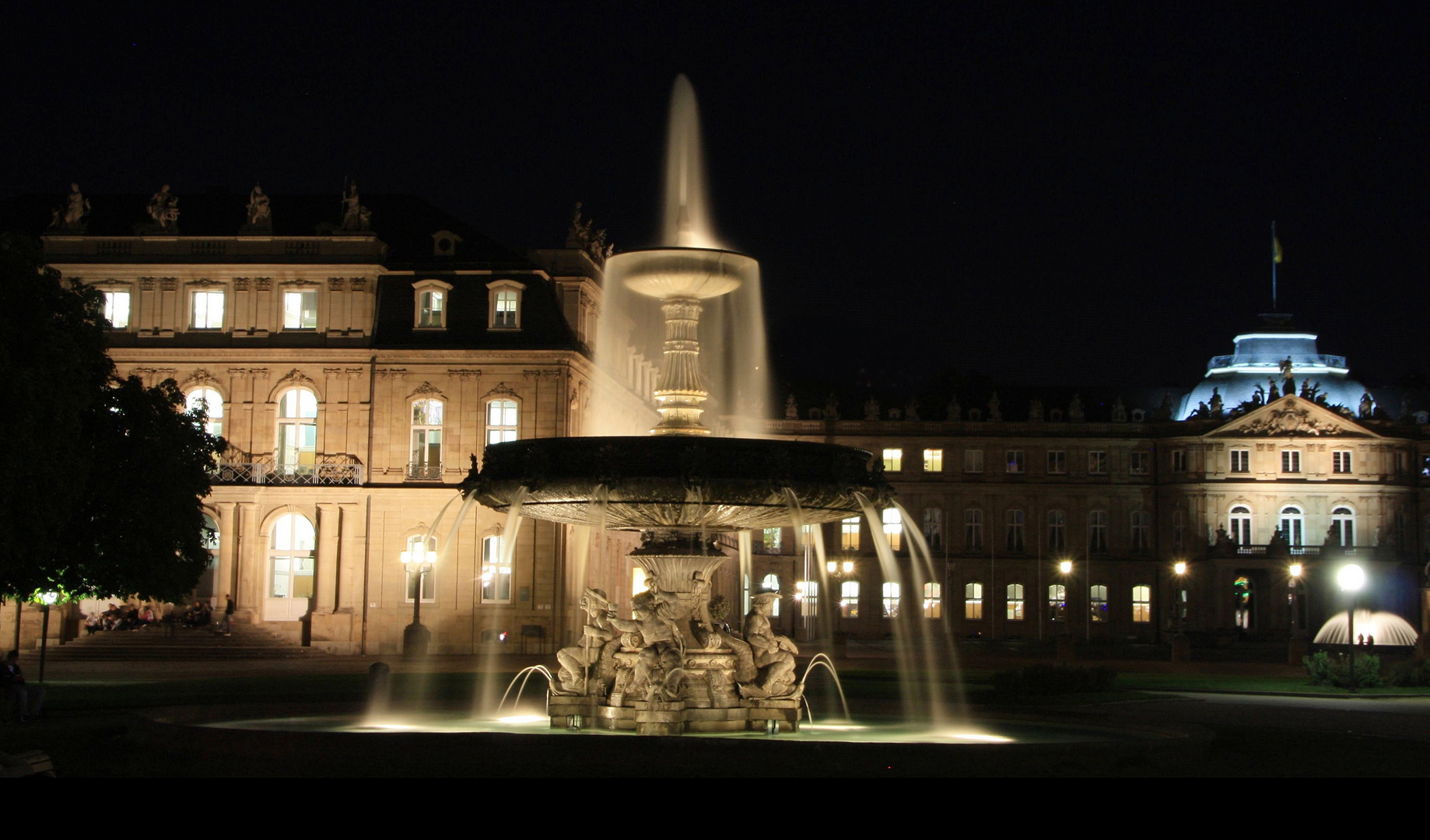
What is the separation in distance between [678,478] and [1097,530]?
83.5 m

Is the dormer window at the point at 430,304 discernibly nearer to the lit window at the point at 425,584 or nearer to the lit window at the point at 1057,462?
the lit window at the point at 425,584

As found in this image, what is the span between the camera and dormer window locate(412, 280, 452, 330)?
56625 millimetres

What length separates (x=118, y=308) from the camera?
57.5 metres

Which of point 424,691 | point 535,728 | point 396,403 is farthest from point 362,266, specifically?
point 535,728

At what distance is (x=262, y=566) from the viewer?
55.5 metres

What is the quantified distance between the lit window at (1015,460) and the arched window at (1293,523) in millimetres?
14898

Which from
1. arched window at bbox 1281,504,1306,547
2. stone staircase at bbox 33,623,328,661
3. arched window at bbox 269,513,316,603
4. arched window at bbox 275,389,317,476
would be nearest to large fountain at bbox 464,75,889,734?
stone staircase at bbox 33,623,328,661

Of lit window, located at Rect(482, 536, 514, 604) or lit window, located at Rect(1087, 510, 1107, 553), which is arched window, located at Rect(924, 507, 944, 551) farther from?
lit window, located at Rect(482, 536, 514, 604)

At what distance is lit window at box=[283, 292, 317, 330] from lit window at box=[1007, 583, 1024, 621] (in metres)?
51.6

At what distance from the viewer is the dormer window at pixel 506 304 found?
56.4 m

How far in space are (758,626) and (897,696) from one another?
11839 mm

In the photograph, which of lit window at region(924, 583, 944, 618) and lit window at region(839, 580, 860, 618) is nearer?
lit window at region(839, 580, 860, 618)

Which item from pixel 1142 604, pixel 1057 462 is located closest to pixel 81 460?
pixel 1057 462

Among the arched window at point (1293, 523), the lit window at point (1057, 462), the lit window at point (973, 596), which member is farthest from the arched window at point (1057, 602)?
the arched window at point (1293, 523)
